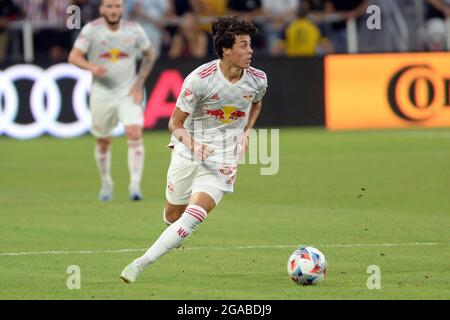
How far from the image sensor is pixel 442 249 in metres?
11.8

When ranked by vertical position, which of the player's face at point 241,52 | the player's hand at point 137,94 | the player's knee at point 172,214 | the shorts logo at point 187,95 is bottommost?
the player's knee at point 172,214

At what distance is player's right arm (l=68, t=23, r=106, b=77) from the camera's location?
54.3 feet

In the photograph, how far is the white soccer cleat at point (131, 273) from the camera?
9914 millimetres

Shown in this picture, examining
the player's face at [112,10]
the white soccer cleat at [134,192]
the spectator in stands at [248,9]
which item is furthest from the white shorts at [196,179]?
the spectator in stands at [248,9]

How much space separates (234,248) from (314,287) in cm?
252

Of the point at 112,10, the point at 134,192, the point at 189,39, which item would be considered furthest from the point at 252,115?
the point at 189,39

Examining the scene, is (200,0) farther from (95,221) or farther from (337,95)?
(95,221)

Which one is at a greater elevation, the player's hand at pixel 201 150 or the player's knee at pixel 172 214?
the player's hand at pixel 201 150

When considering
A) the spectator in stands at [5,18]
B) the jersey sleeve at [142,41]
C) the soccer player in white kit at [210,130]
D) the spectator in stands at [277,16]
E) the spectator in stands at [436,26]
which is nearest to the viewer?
the soccer player in white kit at [210,130]

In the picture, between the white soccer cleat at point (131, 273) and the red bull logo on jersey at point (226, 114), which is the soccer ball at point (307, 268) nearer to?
the white soccer cleat at point (131, 273)

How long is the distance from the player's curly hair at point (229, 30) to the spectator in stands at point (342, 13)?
1739 cm

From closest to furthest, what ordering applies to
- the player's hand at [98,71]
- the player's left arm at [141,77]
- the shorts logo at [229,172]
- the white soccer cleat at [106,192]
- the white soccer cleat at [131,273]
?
the white soccer cleat at [131,273], the shorts logo at [229,172], the player's hand at [98,71], the white soccer cleat at [106,192], the player's left arm at [141,77]

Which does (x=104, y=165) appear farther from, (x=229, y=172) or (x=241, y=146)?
(x=229, y=172)

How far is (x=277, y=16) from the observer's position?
28.0 meters
